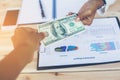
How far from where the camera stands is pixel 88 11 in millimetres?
1062

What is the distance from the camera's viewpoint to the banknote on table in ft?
3.12

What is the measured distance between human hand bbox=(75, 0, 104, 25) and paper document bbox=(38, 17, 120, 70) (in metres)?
0.04

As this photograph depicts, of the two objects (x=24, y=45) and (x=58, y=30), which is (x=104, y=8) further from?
(x=24, y=45)

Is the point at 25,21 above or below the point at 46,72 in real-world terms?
above

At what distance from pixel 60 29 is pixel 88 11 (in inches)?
6.6

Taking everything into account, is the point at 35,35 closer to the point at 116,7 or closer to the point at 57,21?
the point at 57,21

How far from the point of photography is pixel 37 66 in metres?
0.88

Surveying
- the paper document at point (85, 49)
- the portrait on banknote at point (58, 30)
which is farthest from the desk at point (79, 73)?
the portrait on banknote at point (58, 30)

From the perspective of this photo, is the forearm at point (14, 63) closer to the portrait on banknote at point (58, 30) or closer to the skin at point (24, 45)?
the skin at point (24, 45)

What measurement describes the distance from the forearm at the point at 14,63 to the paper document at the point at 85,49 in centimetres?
7

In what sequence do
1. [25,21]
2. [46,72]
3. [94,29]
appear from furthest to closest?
[25,21] → [94,29] → [46,72]

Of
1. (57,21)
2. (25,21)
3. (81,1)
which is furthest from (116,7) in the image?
(25,21)

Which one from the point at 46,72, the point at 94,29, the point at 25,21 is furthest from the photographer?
the point at 25,21

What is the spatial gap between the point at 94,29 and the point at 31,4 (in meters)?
0.35
